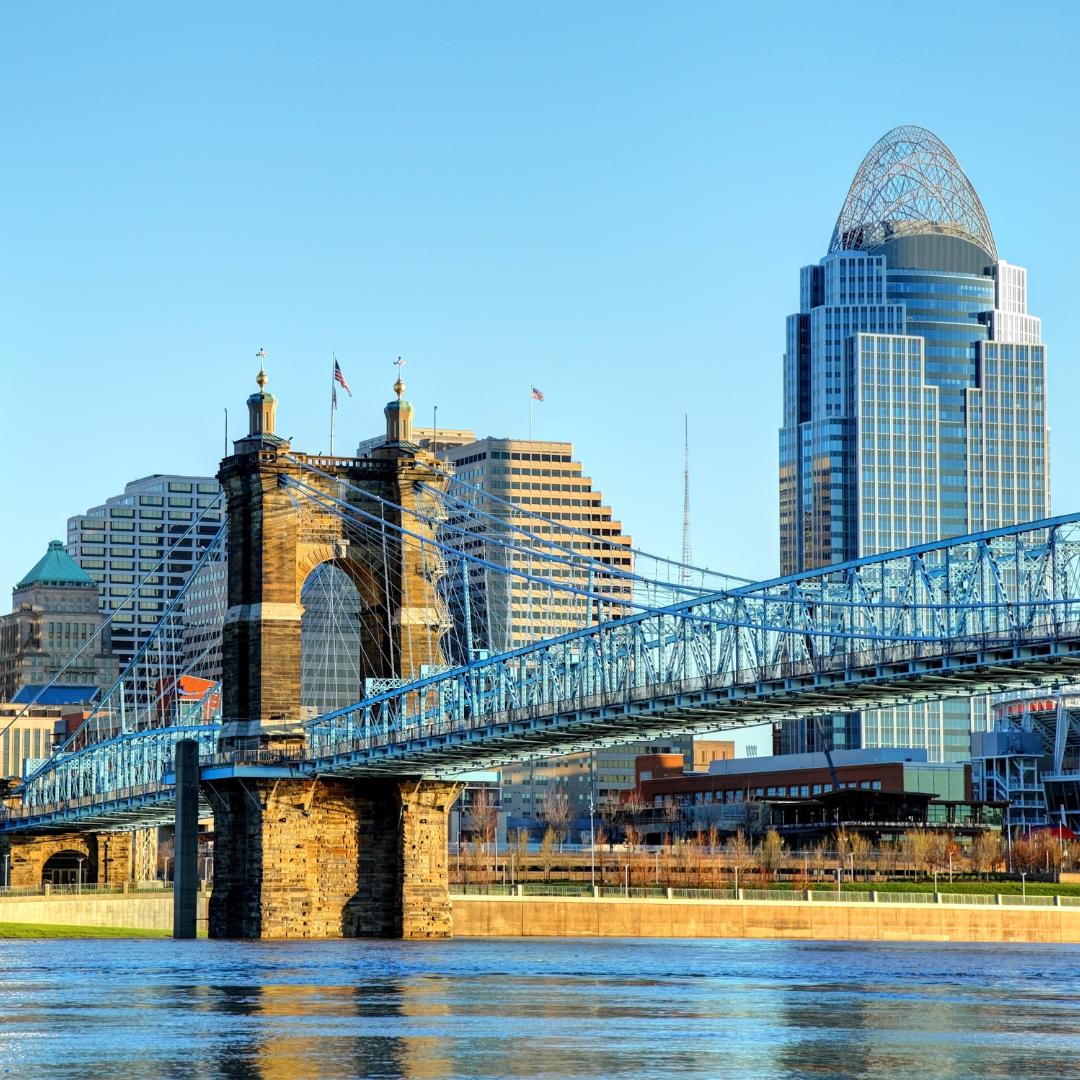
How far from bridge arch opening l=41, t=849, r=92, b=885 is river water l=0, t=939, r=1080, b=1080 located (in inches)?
2844

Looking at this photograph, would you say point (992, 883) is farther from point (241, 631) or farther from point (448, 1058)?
point (448, 1058)

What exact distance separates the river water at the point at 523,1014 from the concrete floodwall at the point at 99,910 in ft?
103

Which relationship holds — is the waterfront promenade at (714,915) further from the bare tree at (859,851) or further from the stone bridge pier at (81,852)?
the stone bridge pier at (81,852)

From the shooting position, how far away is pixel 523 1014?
61.3 metres

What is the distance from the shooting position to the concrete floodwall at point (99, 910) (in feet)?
432

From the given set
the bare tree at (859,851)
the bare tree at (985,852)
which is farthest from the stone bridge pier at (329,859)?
the bare tree at (985,852)

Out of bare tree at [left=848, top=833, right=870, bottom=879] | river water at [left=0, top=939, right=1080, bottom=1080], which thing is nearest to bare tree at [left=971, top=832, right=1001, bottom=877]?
bare tree at [left=848, top=833, right=870, bottom=879]

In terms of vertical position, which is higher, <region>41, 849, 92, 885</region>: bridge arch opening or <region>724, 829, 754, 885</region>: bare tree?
<region>724, 829, 754, 885</region>: bare tree

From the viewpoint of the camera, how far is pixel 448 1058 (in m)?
49.3

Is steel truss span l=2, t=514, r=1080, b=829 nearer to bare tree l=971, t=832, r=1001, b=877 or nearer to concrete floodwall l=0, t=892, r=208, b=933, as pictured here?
concrete floodwall l=0, t=892, r=208, b=933

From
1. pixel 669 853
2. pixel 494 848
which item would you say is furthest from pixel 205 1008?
pixel 494 848

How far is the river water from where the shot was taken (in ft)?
158

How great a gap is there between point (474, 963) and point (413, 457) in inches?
1399

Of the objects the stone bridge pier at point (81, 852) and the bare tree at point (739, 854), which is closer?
the bare tree at point (739, 854)
